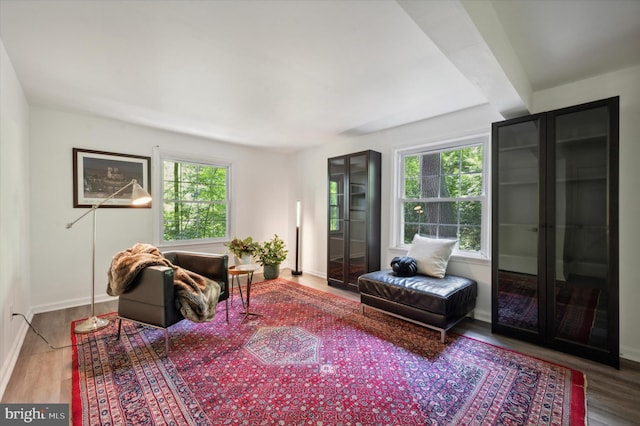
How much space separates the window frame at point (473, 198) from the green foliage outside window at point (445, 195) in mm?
41

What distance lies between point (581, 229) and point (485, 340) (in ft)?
4.19

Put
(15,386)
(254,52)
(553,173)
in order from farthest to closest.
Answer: (553,173) < (254,52) < (15,386)

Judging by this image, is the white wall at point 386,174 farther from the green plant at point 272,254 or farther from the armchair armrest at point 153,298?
the armchair armrest at point 153,298

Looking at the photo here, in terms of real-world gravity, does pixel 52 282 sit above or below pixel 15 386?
above

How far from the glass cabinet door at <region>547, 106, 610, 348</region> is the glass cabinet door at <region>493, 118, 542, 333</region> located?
0.14m

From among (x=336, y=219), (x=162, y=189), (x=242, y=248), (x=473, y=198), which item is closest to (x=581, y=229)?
A: (x=473, y=198)

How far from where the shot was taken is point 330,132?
413cm

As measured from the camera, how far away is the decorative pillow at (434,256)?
3.08m

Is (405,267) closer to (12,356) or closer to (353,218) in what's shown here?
(353,218)

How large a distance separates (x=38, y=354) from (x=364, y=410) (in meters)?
2.67

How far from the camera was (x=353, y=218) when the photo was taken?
4164mm

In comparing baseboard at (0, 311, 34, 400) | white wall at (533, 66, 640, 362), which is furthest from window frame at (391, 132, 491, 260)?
baseboard at (0, 311, 34, 400)

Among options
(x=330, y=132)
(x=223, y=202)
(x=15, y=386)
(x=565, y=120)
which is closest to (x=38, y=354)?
(x=15, y=386)

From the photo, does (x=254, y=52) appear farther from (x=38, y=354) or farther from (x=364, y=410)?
(x=38, y=354)
